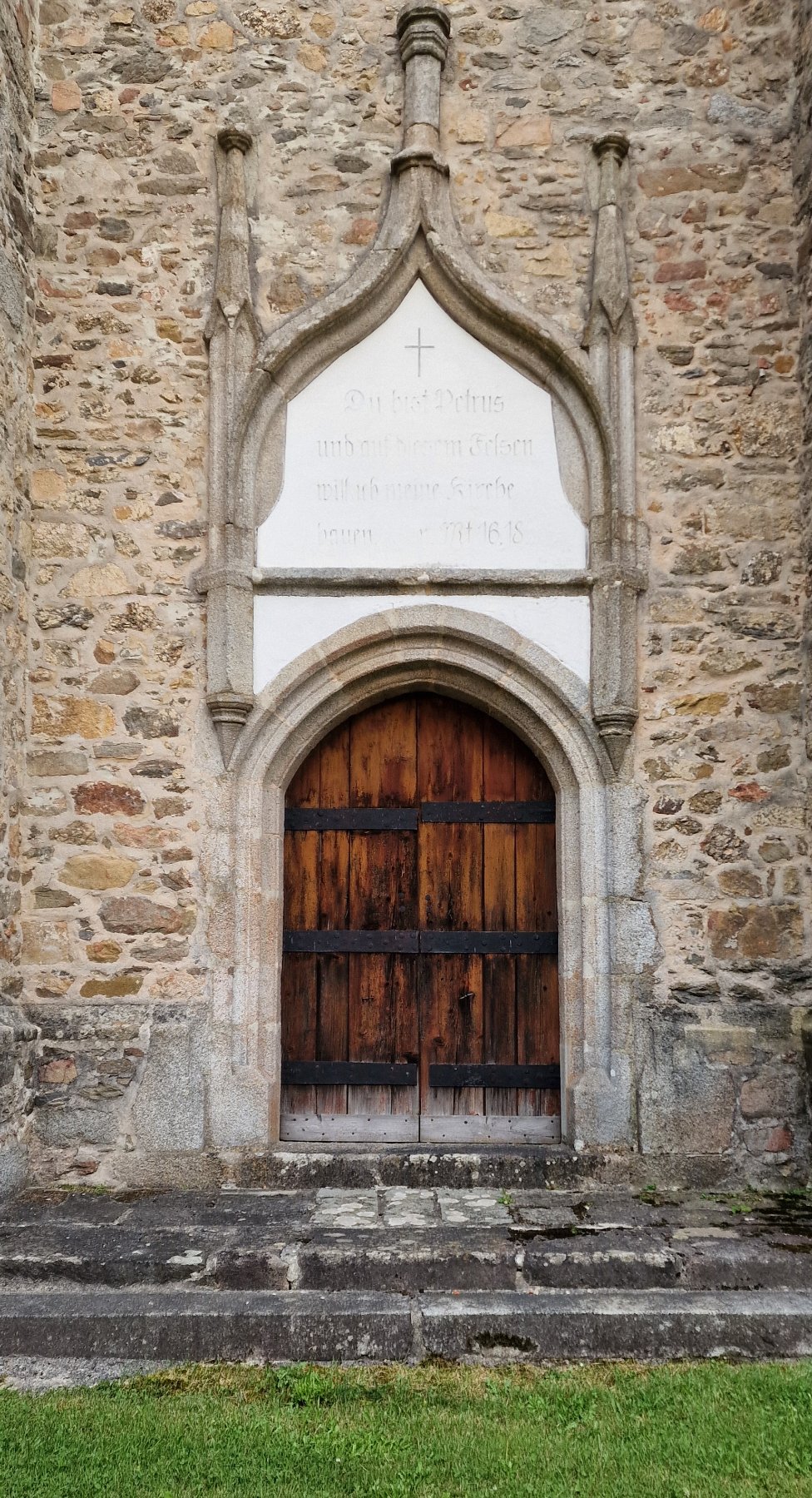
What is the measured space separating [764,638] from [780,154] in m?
2.26

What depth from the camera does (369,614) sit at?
16.2 ft

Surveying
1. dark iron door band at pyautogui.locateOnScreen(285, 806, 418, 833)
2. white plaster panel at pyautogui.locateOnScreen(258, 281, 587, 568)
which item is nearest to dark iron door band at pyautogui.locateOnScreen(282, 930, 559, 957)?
dark iron door band at pyautogui.locateOnScreen(285, 806, 418, 833)

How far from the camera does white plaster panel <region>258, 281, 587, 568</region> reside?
16.4 feet

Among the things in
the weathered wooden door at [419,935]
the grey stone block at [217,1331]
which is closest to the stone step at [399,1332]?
the grey stone block at [217,1331]

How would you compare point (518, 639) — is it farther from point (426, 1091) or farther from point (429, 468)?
point (426, 1091)

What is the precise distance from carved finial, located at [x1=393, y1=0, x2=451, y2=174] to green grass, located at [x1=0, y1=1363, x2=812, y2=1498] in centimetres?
489

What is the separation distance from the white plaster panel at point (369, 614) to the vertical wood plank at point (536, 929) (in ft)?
2.08

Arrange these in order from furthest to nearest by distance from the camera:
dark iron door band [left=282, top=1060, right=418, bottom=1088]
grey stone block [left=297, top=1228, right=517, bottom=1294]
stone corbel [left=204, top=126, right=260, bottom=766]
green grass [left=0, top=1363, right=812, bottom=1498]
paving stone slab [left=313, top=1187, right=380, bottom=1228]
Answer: dark iron door band [left=282, top=1060, right=418, bottom=1088] → stone corbel [left=204, top=126, right=260, bottom=766] → paving stone slab [left=313, top=1187, right=380, bottom=1228] → grey stone block [left=297, top=1228, right=517, bottom=1294] → green grass [left=0, top=1363, right=812, bottom=1498]

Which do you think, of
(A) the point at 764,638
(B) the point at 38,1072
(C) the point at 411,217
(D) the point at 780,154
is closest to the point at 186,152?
(C) the point at 411,217

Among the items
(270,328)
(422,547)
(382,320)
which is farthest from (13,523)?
(382,320)

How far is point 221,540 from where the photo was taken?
4.88m

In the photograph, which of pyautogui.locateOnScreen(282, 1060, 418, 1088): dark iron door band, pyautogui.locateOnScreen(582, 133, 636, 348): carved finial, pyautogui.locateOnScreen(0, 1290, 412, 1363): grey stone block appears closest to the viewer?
pyautogui.locateOnScreen(0, 1290, 412, 1363): grey stone block

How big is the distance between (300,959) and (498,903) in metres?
0.96

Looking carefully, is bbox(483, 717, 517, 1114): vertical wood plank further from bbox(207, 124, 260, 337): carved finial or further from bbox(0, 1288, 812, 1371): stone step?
bbox(207, 124, 260, 337): carved finial
